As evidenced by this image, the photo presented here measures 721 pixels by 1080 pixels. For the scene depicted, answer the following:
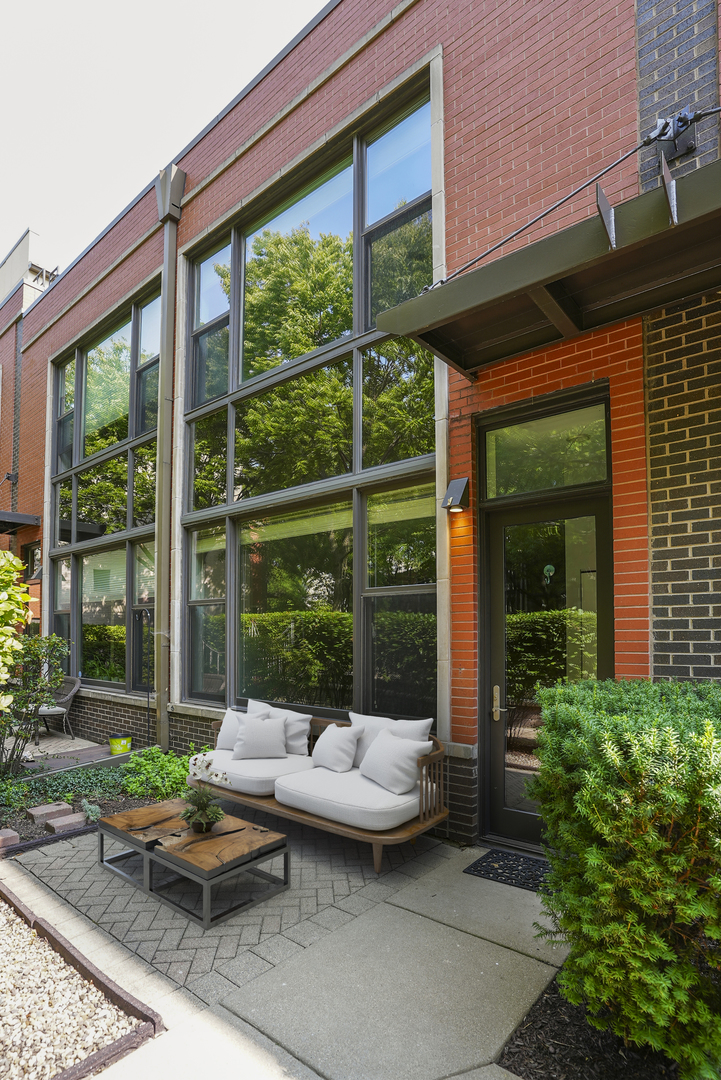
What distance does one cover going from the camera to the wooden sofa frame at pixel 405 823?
390cm

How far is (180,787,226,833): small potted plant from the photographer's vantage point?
3748 mm

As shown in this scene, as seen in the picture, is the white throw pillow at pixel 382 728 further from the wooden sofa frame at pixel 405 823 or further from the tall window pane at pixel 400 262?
the tall window pane at pixel 400 262

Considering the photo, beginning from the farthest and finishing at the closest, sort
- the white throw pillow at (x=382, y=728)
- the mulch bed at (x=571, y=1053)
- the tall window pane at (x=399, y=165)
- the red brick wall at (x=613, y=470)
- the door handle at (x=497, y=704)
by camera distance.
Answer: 1. the tall window pane at (x=399, y=165)
2. the door handle at (x=497, y=704)
3. the white throw pillow at (x=382, y=728)
4. the red brick wall at (x=613, y=470)
5. the mulch bed at (x=571, y=1053)

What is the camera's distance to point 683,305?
11.9ft

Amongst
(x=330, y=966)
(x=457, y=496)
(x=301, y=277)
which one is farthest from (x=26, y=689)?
(x=301, y=277)

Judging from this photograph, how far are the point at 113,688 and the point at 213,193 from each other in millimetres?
6988

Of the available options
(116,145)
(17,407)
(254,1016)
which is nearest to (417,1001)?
(254,1016)

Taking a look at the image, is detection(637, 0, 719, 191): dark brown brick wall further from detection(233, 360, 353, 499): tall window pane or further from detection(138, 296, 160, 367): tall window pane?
detection(138, 296, 160, 367): tall window pane

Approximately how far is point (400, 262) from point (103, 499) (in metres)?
6.35

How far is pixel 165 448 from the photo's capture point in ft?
25.3

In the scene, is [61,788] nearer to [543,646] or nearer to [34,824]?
[34,824]

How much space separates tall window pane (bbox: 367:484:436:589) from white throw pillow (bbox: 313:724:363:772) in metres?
1.28

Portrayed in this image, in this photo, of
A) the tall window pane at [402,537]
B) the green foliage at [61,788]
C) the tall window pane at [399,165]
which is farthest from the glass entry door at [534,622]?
the green foliage at [61,788]

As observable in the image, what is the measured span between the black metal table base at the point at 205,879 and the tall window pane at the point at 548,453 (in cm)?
304
